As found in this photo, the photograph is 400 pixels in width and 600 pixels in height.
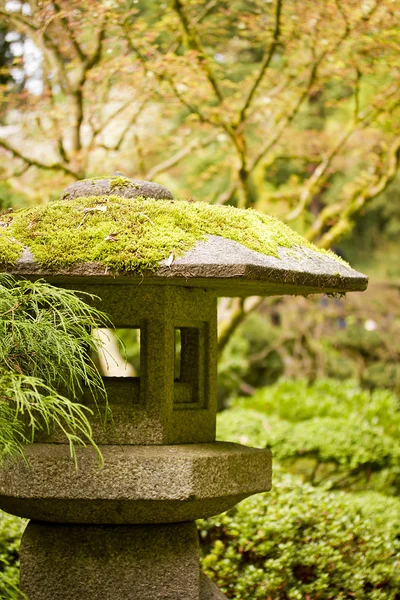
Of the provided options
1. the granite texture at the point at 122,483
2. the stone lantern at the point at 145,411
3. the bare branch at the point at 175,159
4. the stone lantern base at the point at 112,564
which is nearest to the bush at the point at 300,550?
the stone lantern at the point at 145,411

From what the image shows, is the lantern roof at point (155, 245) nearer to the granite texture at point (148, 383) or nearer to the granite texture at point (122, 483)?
the granite texture at point (148, 383)

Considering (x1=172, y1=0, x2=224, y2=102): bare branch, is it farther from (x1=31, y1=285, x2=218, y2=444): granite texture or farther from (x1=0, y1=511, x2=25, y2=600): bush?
(x1=0, y1=511, x2=25, y2=600): bush

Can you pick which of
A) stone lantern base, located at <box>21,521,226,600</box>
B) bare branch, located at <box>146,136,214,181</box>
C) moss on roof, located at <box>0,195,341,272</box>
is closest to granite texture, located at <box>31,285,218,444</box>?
moss on roof, located at <box>0,195,341,272</box>

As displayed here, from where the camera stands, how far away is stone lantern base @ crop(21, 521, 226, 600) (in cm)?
341

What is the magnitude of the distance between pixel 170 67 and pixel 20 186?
2225mm

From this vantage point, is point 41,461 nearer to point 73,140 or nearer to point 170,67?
point 170,67

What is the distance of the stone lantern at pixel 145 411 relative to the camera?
10.1ft

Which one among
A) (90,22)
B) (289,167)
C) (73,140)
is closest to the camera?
(90,22)

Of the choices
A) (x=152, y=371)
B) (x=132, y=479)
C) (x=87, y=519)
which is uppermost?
(x=152, y=371)

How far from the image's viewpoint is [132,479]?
3170 mm

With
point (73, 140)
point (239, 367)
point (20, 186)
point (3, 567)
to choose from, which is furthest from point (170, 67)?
point (239, 367)

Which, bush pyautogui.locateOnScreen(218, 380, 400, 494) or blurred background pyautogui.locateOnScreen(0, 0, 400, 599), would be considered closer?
blurred background pyautogui.locateOnScreen(0, 0, 400, 599)

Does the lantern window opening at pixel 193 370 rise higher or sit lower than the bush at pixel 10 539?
higher

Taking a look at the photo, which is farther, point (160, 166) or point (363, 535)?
point (160, 166)
